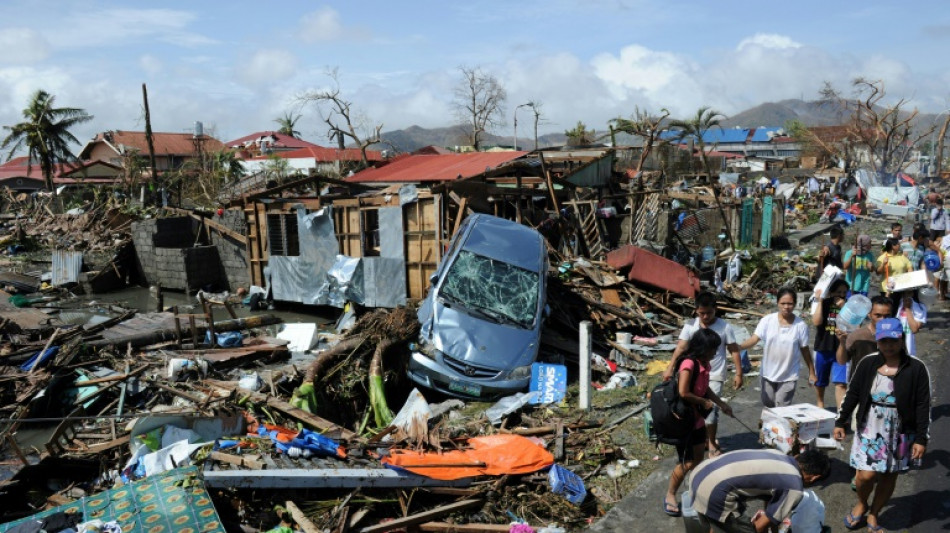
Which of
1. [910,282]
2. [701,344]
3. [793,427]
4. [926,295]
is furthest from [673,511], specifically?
[926,295]

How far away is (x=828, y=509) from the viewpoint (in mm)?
5477

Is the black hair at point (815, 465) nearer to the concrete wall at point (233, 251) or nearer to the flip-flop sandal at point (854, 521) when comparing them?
the flip-flop sandal at point (854, 521)

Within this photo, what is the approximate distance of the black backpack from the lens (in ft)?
16.3

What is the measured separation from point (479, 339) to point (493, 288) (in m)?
1.16

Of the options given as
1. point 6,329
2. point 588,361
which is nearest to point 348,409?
point 588,361

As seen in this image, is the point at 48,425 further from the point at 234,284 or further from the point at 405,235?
the point at 234,284

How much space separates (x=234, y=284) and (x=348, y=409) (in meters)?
11.5

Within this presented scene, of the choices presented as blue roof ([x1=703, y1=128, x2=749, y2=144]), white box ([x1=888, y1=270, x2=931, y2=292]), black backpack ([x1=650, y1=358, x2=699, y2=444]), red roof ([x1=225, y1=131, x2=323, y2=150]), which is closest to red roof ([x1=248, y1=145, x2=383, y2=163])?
red roof ([x1=225, y1=131, x2=323, y2=150])

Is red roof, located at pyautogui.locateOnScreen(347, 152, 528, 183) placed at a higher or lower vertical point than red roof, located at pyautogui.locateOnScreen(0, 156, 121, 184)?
lower

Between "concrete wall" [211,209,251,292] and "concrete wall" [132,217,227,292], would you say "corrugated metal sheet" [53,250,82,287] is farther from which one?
"concrete wall" [211,209,251,292]

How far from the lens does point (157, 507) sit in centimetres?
520

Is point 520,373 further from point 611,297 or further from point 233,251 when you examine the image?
point 233,251

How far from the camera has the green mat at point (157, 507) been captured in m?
5.01

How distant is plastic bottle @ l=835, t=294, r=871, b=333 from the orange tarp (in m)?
3.19
